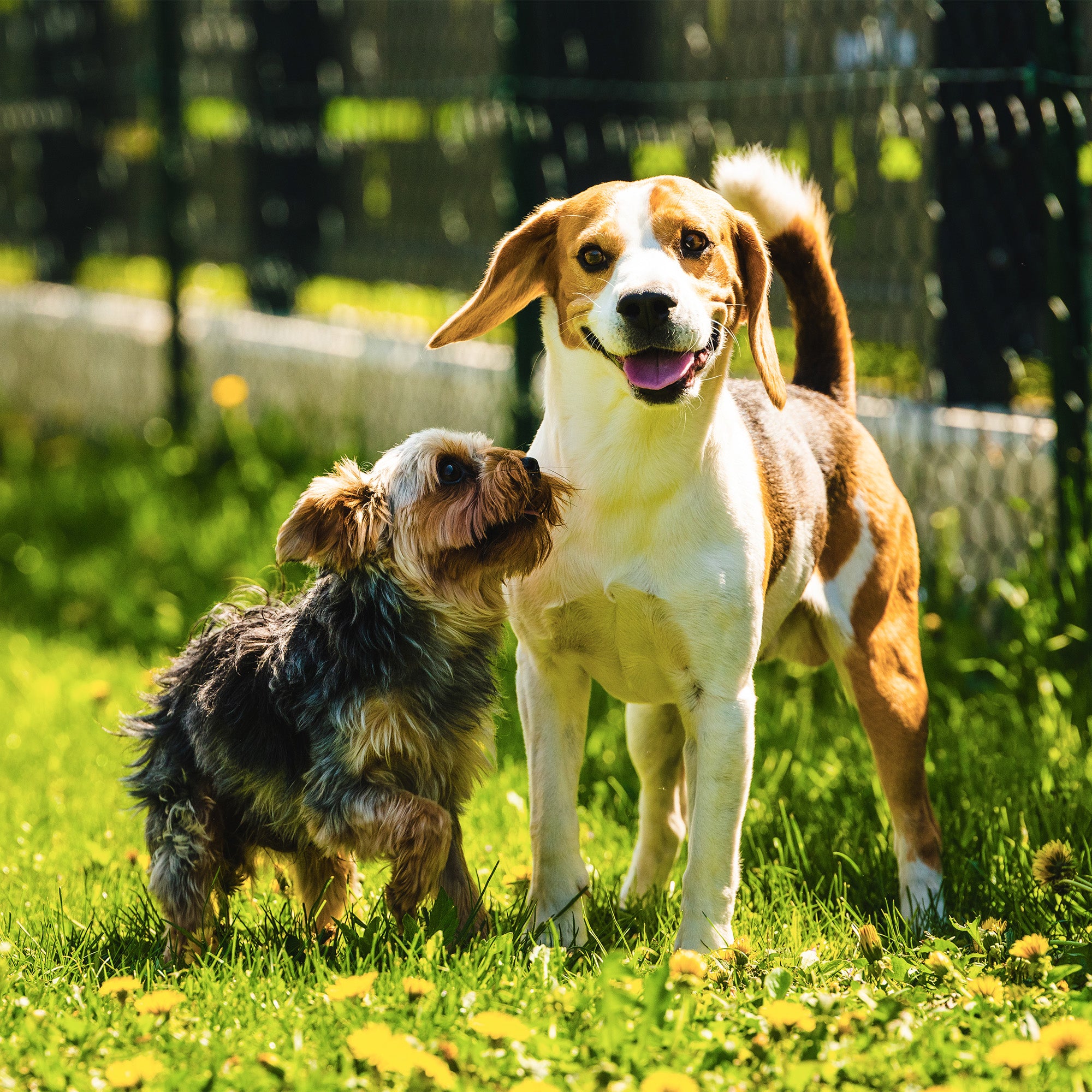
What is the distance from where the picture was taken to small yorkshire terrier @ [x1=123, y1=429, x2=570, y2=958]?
2936 millimetres

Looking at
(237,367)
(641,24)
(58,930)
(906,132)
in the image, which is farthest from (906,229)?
(58,930)

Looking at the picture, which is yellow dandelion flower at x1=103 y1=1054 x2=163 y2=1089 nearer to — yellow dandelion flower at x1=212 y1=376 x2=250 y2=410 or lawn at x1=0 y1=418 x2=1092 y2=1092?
lawn at x1=0 y1=418 x2=1092 y2=1092

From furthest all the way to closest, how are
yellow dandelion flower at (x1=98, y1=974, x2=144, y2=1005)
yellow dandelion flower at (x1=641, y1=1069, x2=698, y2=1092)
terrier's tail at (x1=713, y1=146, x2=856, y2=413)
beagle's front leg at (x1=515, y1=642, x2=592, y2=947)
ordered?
terrier's tail at (x1=713, y1=146, x2=856, y2=413)
beagle's front leg at (x1=515, y1=642, x2=592, y2=947)
yellow dandelion flower at (x1=98, y1=974, x2=144, y2=1005)
yellow dandelion flower at (x1=641, y1=1069, x2=698, y2=1092)

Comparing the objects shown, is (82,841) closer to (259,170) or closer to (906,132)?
(906,132)

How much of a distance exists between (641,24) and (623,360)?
4904mm

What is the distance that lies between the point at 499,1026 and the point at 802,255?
2054mm

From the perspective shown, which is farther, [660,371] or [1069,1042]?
[660,371]

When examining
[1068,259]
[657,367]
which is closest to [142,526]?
[1068,259]

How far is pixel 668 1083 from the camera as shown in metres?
2.26

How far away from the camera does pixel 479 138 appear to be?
8.48m

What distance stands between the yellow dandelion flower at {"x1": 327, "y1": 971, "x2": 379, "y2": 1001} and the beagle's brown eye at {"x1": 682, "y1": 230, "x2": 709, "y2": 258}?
1.51 meters

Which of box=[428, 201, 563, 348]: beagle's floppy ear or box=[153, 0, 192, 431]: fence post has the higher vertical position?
box=[153, 0, 192, 431]: fence post

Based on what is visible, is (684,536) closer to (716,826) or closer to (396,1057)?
(716,826)

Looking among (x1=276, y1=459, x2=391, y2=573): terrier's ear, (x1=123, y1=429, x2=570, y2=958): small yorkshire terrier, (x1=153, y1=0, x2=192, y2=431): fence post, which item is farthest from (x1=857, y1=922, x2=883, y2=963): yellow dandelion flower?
(x1=153, y1=0, x2=192, y2=431): fence post
